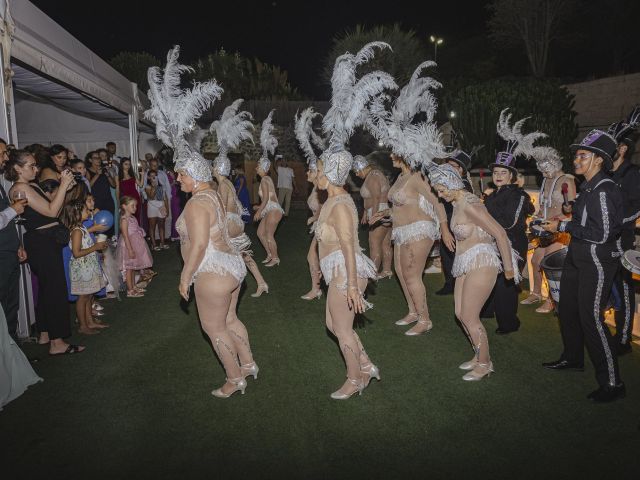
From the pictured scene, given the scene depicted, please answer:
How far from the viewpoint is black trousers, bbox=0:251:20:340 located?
4574 millimetres

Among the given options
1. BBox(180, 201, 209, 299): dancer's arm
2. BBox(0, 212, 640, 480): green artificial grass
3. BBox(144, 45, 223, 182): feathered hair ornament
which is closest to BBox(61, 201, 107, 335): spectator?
BBox(0, 212, 640, 480): green artificial grass

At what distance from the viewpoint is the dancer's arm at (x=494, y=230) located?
4.01 metres

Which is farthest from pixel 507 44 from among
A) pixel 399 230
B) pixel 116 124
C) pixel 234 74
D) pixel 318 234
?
pixel 318 234

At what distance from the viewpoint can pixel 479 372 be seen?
435cm

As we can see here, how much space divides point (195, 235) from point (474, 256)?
2339 millimetres

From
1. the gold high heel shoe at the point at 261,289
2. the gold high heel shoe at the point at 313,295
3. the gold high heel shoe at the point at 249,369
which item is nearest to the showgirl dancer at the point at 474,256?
the gold high heel shoe at the point at 249,369

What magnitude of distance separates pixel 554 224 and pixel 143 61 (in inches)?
1161

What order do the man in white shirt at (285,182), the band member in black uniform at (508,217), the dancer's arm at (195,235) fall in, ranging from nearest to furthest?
the dancer's arm at (195,235), the band member in black uniform at (508,217), the man in white shirt at (285,182)

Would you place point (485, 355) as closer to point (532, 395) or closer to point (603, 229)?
point (532, 395)

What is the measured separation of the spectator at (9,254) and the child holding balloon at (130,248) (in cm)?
200

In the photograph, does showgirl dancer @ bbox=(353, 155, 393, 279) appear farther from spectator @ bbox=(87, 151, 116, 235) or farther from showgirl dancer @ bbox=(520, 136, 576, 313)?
spectator @ bbox=(87, 151, 116, 235)

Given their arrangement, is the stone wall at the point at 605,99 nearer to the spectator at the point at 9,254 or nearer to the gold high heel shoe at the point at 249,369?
the gold high heel shoe at the point at 249,369

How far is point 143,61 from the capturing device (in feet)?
94.1

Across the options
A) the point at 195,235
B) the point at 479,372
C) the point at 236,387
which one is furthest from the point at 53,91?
the point at 479,372
